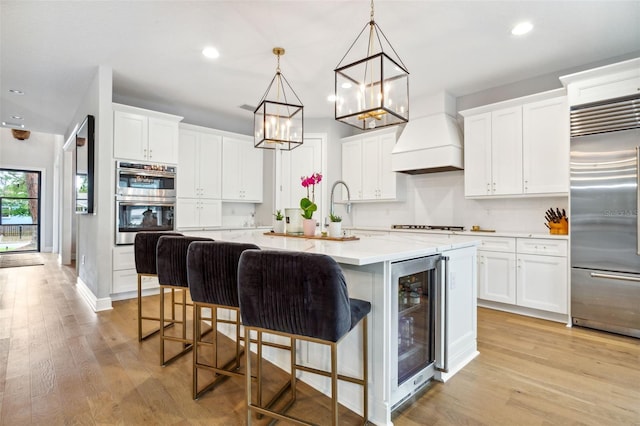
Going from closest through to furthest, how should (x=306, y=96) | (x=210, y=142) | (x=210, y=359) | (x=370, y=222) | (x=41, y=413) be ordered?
(x=41, y=413) → (x=210, y=359) → (x=306, y=96) → (x=210, y=142) → (x=370, y=222)

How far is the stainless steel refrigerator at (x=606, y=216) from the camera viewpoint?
9.59 feet

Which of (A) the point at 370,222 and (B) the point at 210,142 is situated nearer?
(B) the point at 210,142

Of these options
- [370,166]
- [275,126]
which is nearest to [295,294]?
[275,126]

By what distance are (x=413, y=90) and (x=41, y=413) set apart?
4731mm

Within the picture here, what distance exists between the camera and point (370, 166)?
538 cm

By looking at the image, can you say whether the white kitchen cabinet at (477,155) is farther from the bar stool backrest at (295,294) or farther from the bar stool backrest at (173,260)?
the bar stool backrest at (173,260)

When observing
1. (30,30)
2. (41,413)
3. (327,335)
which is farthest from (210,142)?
(327,335)

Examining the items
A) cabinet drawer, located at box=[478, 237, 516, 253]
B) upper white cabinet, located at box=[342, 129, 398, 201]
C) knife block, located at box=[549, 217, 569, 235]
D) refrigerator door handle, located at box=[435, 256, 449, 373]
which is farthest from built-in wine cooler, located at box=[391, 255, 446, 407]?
upper white cabinet, located at box=[342, 129, 398, 201]

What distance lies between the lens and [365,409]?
170 cm

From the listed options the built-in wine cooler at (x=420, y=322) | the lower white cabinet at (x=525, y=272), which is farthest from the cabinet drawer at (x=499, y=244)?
the built-in wine cooler at (x=420, y=322)

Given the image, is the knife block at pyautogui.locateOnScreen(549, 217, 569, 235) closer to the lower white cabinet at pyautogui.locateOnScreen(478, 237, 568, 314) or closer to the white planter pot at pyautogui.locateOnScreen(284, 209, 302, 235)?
the lower white cabinet at pyautogui.locateOnScreen(478, 237, 568, 314)

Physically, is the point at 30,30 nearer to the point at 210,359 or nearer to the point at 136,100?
the point at 136,100

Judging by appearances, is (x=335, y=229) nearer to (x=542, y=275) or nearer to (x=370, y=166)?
(x=542, y=275)

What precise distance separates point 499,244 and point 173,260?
3433 mm
